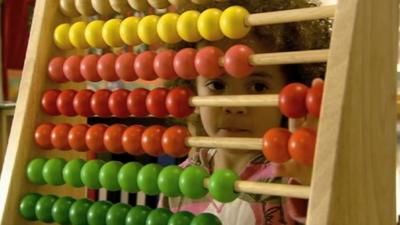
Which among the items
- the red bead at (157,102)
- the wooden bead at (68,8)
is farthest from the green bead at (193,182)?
the wooden bead at (68,8)

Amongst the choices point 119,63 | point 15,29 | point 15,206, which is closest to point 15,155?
point 15,206

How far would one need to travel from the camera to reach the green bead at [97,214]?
0.74 meters

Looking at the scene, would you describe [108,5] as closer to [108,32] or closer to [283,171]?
[108,32]

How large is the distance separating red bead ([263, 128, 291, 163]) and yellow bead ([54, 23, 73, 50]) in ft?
1.19

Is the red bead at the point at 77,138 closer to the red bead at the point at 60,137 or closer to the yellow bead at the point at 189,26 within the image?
the red bead at the point at 60,137

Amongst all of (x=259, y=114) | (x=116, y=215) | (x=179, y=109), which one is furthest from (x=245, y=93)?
(x=116, y=215)

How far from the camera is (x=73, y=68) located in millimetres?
792

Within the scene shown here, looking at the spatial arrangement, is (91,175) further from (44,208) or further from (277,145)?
(277,145)

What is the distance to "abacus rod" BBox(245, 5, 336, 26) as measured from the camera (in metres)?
0.57

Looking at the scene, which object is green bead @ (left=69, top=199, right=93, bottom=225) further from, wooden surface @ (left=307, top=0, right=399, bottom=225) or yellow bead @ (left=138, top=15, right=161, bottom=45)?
wooden surface @ (left=307, top=0, right=399, bottom=225)

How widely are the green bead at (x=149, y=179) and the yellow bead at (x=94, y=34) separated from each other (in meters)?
0.20

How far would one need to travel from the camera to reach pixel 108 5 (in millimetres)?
786

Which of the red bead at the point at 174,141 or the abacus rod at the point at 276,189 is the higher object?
the red bead at the point at 174,141

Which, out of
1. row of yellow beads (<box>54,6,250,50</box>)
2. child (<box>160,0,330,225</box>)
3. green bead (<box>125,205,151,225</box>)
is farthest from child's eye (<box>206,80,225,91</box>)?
green bead (<box>125,205,151,225</box>)
